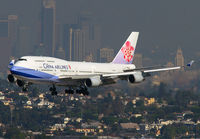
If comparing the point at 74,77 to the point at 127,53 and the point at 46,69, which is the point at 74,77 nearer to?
the point at 46,69

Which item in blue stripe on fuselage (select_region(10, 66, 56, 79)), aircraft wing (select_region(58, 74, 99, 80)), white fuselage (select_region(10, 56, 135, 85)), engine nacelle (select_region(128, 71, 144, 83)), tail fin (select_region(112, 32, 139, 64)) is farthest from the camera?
tail fin (select_region(112, 32, 139, 64))

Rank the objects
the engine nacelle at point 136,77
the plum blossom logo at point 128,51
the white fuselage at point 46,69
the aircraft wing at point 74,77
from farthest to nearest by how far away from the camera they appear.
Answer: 1. the plum blossom logo at point 128,51
2. the engine nacelle at point 136,77
3. the aircraft wing at point 74,77
4. the white fuselage at point 46,69

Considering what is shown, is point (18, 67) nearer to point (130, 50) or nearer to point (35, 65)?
point (35, 65)

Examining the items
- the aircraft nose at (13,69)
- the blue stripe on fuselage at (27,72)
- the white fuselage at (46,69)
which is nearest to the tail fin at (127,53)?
the white fuselage at (46,69)

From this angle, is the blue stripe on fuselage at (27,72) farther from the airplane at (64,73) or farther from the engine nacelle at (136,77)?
the engine nacelle at (136,77)

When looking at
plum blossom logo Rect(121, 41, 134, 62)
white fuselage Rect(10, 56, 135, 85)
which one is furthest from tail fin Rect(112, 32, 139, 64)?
white fuselage Rect(10, 56, 135, 85)

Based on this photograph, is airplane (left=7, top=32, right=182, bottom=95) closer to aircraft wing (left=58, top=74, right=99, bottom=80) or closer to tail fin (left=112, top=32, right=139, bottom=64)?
aircraft wing (left=58, top=74, right=99, bottom=80)
